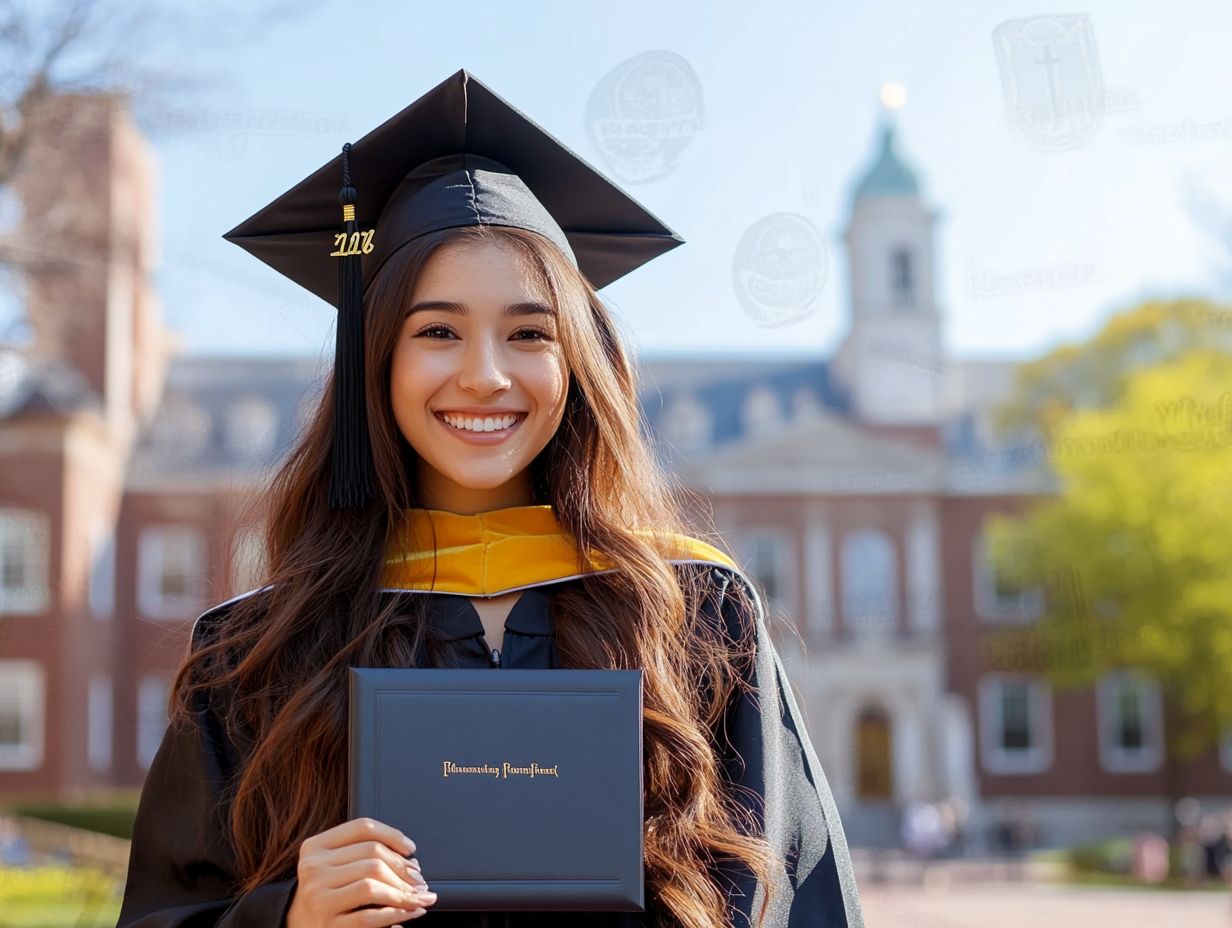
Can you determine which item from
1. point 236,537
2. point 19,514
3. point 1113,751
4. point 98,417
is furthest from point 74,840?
point 1113,751

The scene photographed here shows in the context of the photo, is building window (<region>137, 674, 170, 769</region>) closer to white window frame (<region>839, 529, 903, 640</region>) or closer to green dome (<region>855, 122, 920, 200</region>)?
white window frame (<region>839, 529, 903, 640</region>)

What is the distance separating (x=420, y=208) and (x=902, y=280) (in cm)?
3256

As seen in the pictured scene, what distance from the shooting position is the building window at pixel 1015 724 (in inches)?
1209

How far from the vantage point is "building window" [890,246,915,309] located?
111 ft

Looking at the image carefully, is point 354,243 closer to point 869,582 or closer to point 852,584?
point 852,584

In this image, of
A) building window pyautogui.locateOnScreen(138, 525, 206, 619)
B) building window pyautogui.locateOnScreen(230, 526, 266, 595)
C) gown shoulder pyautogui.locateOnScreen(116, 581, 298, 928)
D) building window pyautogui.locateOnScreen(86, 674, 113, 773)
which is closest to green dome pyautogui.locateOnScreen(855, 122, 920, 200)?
building window pyautogui.locateOnScreen(138, 525, 206, 619)

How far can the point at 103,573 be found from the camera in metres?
29.4

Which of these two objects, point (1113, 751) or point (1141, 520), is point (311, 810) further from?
point (1113, 751)

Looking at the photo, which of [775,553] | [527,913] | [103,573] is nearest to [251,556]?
[527,913]

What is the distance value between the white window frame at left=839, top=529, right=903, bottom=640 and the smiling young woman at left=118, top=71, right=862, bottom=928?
29.6m

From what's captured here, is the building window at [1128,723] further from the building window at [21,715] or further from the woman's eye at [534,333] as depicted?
the woman's eye at [534,333]

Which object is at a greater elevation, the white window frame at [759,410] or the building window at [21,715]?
the white window frame at [759,410]

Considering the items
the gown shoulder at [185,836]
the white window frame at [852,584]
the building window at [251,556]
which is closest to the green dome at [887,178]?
the white window frame at [852,584]

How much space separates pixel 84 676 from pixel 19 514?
332 centimetres
